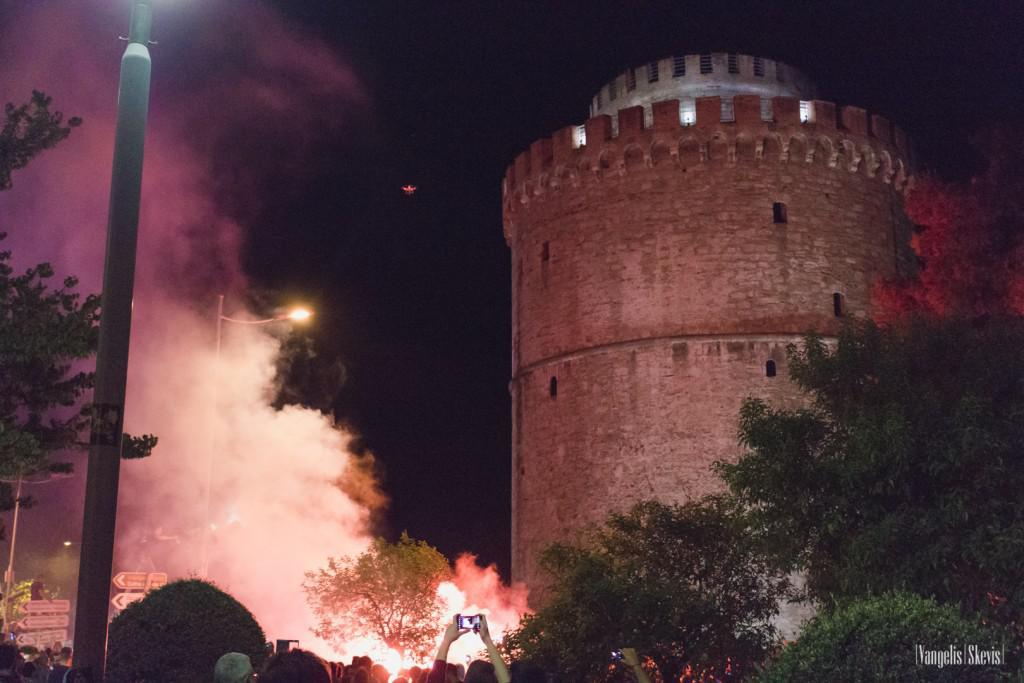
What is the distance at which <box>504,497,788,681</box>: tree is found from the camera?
608 inches

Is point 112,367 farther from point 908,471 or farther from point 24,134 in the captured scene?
point 908,471

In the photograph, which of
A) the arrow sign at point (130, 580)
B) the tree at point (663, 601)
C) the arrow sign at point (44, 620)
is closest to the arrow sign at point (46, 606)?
the arrow sign at point (44, 620)

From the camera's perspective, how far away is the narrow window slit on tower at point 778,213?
26441 mm

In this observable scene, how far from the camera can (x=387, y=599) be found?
1143 inches

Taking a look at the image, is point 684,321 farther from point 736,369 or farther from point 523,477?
point 523,477

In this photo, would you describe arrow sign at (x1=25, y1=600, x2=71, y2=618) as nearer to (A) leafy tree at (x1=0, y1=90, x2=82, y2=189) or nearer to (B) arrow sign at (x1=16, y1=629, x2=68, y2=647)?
(B) arrow sign at (x1=16, y1=629, x2=68, y2=647)

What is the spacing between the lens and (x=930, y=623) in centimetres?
759

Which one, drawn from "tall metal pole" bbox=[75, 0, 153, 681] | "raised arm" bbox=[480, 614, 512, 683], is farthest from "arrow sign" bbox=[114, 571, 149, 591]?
"raised arm" bbox=[480, 614, 512, 683]

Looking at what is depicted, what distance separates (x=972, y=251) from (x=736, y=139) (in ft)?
20.1

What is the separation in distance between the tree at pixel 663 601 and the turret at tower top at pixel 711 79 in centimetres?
1399

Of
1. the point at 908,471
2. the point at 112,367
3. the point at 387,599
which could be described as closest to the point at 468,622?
the point at 112,367

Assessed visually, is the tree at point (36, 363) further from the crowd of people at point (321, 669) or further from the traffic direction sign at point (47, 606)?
the traffic direction sign at point (47, 606)

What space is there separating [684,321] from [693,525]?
9.05 metres

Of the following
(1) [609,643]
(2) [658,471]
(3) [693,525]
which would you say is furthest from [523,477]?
(1) [609,643]
